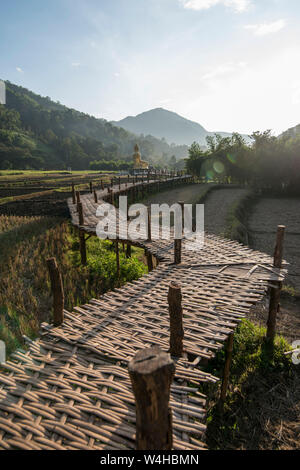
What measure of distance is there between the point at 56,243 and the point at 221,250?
7.63 meters

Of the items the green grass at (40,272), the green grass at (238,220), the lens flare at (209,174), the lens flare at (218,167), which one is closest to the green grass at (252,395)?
the green grass at (40,272)

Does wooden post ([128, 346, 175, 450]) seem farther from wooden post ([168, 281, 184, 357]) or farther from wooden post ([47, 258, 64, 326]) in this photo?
wooden post ([47, 258, 64, 326])

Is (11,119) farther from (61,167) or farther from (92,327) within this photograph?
(92,327)

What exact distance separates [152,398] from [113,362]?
1.43 meters

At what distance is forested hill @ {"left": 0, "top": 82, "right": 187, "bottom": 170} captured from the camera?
5841cm

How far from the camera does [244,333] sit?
618 cm

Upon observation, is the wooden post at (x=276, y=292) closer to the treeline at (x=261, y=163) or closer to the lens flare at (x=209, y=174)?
the treeline at (x=261, y=163)

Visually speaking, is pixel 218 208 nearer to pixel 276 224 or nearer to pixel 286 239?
pixel 276 224

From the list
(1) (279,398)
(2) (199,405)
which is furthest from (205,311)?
(1) (279,398)

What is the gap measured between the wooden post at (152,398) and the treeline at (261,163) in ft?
87.3

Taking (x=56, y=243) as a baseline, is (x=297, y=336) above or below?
below

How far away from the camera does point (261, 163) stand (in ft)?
84.3

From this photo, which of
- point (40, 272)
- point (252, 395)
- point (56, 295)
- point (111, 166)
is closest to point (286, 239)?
point (252, 395)

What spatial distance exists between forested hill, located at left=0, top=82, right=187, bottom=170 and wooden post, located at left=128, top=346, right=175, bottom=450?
5887 centimetres
